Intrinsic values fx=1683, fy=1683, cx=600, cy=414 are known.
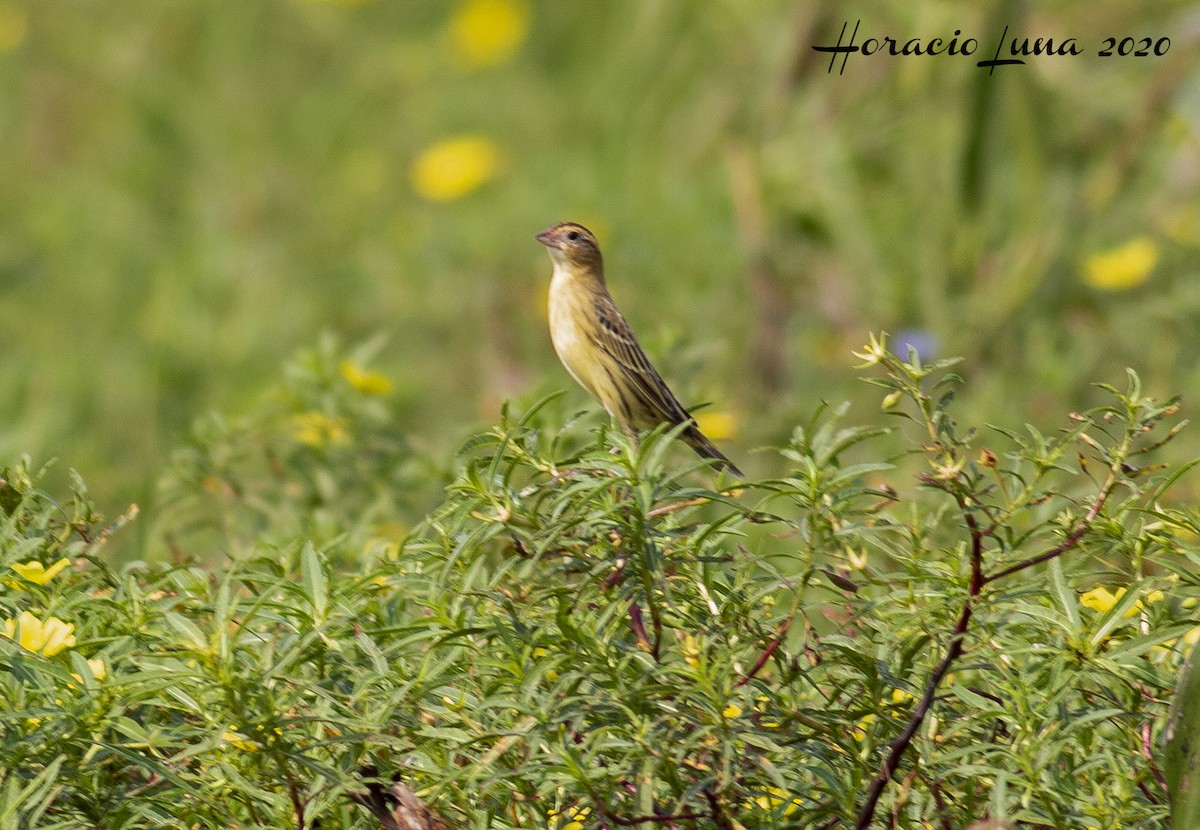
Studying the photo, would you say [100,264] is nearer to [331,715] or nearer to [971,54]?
[971,54]

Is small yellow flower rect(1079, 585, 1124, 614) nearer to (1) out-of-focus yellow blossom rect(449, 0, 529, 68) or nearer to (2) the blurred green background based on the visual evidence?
(2) the blurred green background

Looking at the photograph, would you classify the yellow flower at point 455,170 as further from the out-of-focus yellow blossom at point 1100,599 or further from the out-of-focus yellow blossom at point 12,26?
the out-of-focus yellow blossom at point 1100,599

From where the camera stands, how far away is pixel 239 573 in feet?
8.68

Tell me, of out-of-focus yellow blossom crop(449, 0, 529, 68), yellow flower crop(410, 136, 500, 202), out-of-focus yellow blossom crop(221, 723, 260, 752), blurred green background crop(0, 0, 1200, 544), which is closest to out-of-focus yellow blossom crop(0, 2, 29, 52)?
blurred green background crop(0, 0, 1200, 544)

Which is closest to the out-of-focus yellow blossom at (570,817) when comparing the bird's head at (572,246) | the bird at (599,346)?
the bird at (599,346)

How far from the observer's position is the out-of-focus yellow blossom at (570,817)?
7.57 ft

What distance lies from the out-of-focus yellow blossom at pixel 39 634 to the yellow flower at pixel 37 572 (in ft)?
0.34

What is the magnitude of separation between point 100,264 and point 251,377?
2.07m

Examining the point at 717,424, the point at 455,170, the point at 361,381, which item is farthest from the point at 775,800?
the point at 455,170

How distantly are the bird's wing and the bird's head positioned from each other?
11.5 inches

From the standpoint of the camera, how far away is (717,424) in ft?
19.2

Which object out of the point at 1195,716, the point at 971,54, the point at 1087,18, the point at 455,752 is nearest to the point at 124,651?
the point at 455,752

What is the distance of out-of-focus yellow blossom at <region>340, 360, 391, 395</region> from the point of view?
4.77 meters

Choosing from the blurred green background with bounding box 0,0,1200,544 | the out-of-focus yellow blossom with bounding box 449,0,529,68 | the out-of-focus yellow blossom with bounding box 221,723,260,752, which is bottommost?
the out-of-focus yellow blossom with bounding box 221,723,260,752
